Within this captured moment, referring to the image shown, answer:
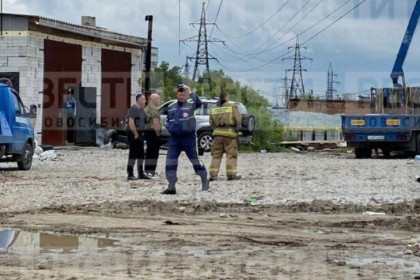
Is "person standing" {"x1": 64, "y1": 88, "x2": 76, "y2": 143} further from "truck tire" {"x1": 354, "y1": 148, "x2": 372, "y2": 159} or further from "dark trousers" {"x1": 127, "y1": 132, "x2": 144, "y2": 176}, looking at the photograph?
"dark trousers" {"x1": 127, "y1": 132, "x2": 144, "y2": 176}

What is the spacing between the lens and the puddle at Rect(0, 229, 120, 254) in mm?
9688

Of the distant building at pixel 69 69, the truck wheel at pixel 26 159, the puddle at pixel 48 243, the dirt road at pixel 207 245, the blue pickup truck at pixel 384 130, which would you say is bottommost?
the puddle at pixel 48 243

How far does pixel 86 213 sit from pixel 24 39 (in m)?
21.3

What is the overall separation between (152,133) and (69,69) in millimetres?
18126

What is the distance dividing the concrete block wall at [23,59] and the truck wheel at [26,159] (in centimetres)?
1063

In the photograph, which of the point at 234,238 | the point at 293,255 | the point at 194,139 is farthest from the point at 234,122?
the point at 293,255

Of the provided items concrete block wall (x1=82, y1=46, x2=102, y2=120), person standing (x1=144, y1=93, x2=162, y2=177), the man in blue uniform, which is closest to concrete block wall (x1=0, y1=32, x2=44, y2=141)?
concrete block wall (x1=82, y1=46, x2=102, y2=120)

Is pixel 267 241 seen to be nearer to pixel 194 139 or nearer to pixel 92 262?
pixel 92 262

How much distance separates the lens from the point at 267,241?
33.7 ft

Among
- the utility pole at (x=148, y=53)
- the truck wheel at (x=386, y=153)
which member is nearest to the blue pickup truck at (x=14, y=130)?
the truck wheel at (x=386, y=153)

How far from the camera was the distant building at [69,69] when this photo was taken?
110ft

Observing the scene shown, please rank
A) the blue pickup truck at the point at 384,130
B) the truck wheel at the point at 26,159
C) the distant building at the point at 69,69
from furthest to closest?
1. the distant building at the point at 69,69
2. the blue pickup truck at the point at 384,130
3. the truck wheel at the point at 26,159

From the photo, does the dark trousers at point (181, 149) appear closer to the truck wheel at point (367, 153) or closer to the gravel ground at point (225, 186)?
the gravel ground at point (225, 186)

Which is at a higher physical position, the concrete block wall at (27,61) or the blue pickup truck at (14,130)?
the concrete block wall at (27,61)
